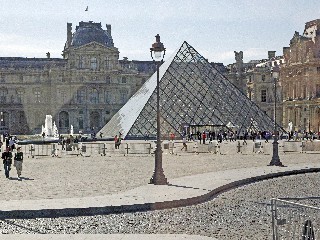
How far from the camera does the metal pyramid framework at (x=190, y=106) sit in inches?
1757

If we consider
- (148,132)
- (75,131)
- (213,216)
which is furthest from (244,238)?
(75,131)

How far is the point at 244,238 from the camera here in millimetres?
8930

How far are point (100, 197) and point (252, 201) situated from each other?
306 centimetres

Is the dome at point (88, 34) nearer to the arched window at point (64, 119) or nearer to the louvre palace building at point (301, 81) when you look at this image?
the arched window at point (64, 119)

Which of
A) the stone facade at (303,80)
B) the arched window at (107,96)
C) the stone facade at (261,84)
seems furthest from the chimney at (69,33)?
the stone facade at (303,80)

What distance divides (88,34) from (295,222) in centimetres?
7677

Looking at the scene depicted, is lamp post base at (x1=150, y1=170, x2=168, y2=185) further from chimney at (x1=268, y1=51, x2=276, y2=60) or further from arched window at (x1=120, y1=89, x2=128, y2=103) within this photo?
chimney at (x1=268, y1=51, x2=276, y2=60)

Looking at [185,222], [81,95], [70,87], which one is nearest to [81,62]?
[70,87]

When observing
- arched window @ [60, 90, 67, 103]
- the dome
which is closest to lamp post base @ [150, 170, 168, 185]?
arched window @ [60, 90, 67, 103]

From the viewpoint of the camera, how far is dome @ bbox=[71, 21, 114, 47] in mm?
81375

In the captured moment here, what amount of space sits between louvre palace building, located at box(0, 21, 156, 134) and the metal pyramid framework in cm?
3358

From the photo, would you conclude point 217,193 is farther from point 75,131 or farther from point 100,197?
point 75,131

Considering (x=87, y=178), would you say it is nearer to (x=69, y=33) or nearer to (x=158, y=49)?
(x=158, y=49)

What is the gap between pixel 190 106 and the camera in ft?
150
